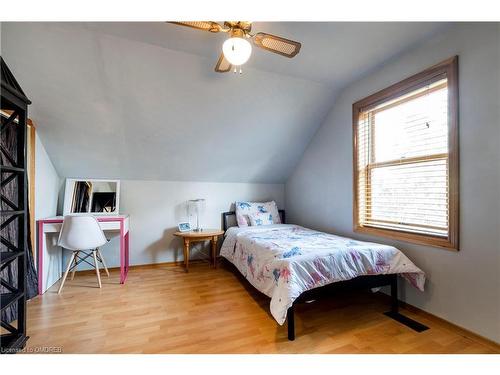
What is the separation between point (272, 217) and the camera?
12.0ft

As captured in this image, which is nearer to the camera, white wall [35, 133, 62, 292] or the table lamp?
white wall [35, 133, 62, 292]

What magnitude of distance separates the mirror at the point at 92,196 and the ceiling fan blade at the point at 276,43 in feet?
8.73

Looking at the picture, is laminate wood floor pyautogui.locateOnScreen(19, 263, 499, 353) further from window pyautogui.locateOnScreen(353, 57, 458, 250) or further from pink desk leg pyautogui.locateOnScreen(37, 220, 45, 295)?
window pyautogui.locateOnScreen(353, 57, 458, 250)

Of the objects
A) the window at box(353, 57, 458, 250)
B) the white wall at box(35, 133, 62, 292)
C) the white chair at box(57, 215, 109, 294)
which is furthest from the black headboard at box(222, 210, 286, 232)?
the white wall at box(35, 133, 62, 292)

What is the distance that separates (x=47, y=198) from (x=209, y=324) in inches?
95.4

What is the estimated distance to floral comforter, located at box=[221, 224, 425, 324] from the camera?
1.55 m

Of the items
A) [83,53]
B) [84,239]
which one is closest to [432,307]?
[84,239]

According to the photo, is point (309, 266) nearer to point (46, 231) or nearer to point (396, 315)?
point (396, 315)

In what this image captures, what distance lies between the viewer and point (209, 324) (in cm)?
176

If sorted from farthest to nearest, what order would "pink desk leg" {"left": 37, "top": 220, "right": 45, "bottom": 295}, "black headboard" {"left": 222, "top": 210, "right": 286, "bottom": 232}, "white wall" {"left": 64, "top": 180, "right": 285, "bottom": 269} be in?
1. "black headboard" {"left": 222, "top": 210, "right": 286, "bottom": 232}
2. "white wall" {"left": 64, "top": 180, "right": 285, "bottom": 269}
3. "pink desk leg" {"left": 37, "top": 220, "right": 45, "bottom": 295}

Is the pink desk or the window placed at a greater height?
the window

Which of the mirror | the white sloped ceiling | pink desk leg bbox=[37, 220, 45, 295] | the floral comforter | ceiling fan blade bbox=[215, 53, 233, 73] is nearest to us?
the floral comforter

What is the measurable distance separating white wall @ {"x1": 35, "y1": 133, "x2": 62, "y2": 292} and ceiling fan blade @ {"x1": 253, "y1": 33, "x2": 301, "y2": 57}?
8.44 ft
